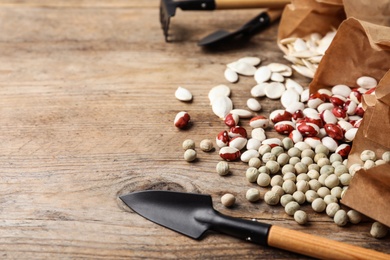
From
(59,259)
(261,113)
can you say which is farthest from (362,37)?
(59,259)

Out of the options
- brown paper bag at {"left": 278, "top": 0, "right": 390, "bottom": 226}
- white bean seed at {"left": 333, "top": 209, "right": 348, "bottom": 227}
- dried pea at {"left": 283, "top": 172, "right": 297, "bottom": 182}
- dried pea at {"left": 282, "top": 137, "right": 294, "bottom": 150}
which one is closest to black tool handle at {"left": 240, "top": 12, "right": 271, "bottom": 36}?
brown paper bag at {"left": 278, "top": 0, "right": 390, "bottom": 226}

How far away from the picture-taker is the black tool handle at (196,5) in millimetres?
1503

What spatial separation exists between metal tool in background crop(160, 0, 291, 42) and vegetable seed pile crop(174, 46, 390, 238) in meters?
0.22

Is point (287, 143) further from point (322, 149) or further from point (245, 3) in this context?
point (245, 3)

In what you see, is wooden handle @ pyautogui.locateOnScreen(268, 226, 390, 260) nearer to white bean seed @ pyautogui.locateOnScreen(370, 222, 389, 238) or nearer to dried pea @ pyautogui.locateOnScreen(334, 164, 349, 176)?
white bean seed @ pyautogui.locateOnScreen(370, 222, 389, 238)

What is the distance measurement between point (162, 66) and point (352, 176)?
57cm

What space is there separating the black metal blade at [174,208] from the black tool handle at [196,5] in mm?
637

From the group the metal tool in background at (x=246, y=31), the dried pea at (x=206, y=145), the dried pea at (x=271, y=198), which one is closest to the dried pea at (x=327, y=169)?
the dried pea at (x=271, y=198)

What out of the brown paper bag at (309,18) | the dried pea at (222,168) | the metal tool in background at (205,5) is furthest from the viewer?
the metal tool in background at (205,5)

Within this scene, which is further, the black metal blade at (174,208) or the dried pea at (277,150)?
the dried pea at (277,150)

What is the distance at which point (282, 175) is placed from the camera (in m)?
1.11

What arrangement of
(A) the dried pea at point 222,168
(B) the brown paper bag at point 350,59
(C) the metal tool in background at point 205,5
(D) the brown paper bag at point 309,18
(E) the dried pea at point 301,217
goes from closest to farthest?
(E) the dried pea at point 301,217
(A) the dried pea at point 222,168
(B) the brown paper bag at point 350,59
(D) the brown paper bag at point 309,18
(C) the metal tool in background at point 205,5

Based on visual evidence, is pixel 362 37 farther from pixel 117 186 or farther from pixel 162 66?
pixel 117 186

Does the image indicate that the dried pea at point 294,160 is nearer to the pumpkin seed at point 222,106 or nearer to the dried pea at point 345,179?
the dried pea at point 345,179
